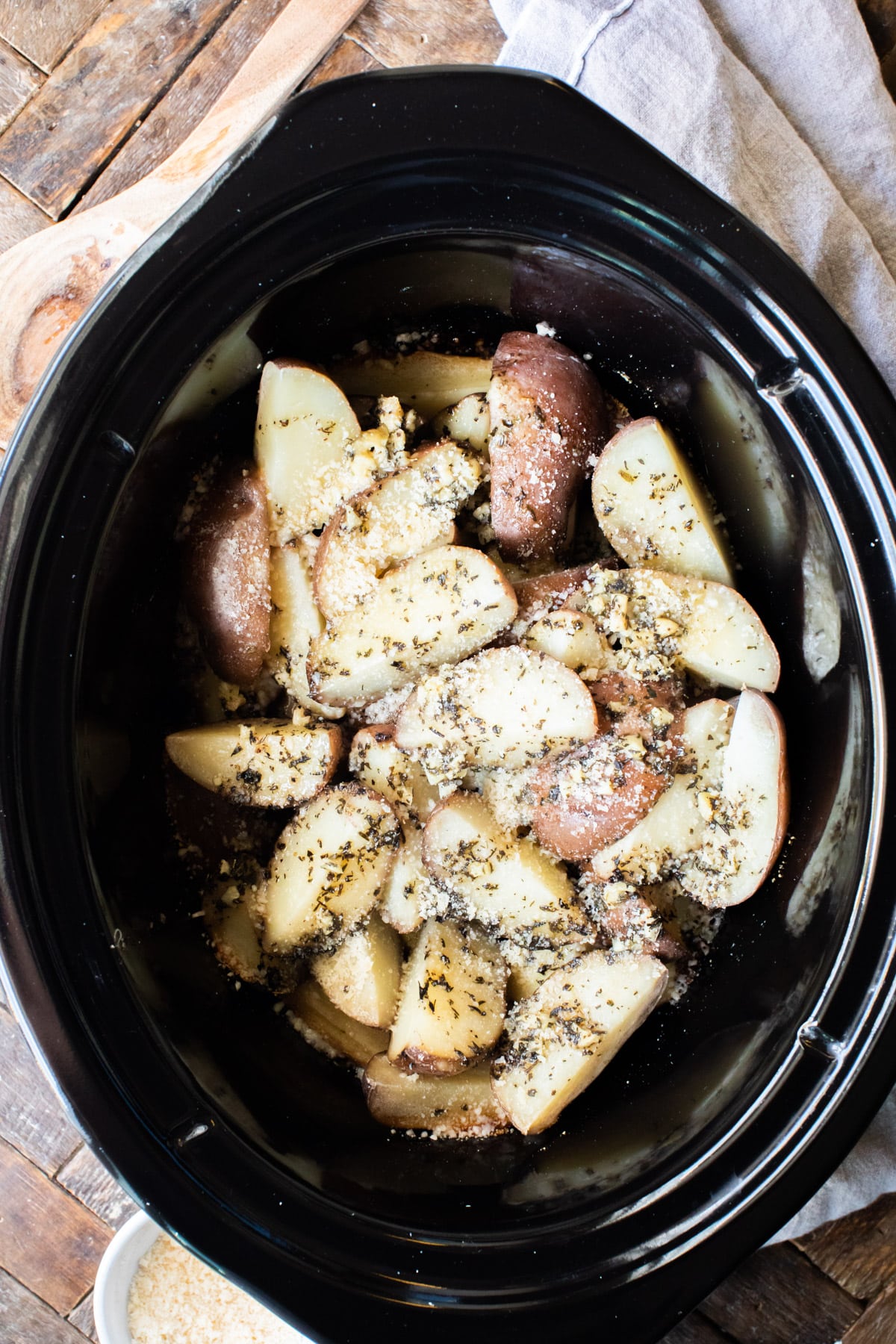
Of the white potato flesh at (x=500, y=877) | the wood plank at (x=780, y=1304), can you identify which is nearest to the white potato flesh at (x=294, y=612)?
the white potato flesh at (x=500, y=877)

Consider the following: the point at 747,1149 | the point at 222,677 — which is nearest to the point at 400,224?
the point at 222,677

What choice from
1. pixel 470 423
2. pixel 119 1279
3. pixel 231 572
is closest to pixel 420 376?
pixel 470 423

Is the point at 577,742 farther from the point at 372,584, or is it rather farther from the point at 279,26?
the point at 279,26

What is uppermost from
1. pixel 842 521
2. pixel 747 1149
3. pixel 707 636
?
pixel 842 521

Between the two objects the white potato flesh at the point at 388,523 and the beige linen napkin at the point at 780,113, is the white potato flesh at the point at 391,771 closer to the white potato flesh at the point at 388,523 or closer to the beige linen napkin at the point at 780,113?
the white potato flesh at the point at 388,523

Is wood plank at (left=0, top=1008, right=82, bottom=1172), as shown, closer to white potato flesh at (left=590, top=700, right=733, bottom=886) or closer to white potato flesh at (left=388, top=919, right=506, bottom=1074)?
white potato flesh at (left=388, top=919, right=506, bottom=1074)
